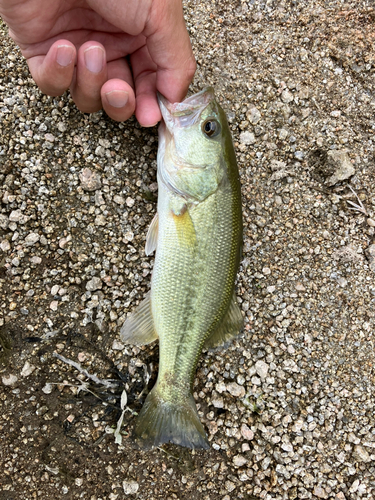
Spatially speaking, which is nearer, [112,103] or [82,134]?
[112,103]

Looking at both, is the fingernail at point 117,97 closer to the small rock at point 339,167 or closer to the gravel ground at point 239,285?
the gravel ground at point 239,285

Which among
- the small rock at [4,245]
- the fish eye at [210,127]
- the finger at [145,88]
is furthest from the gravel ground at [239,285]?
the fish eye at [210,127]

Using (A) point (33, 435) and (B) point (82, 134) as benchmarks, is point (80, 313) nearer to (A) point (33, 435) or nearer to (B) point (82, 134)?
(A) point (33, 435)

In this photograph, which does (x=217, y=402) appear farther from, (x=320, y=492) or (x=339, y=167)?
(x=339, y=167)

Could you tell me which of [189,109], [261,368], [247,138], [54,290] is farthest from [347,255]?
[54,290]

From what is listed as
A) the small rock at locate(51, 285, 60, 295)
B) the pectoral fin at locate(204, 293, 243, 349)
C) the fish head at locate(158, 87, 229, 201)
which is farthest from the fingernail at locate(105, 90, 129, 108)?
the pectoral fin at locate(204, 293, 243, 349)

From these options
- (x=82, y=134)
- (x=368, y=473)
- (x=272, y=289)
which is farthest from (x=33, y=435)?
(x=368, y=473)

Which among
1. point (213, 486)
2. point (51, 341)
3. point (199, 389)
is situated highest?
point (51, 341)
